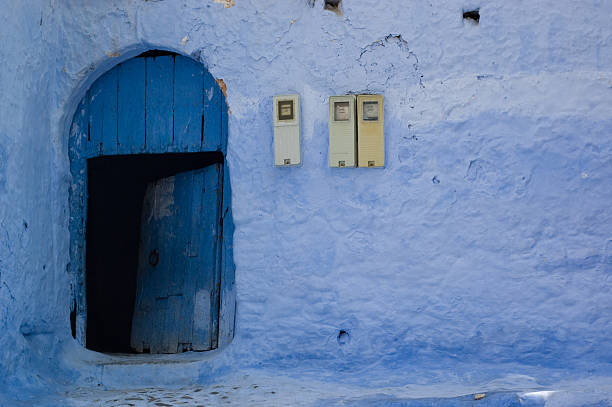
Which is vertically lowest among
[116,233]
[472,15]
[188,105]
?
[116,233]

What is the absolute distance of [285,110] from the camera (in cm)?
362

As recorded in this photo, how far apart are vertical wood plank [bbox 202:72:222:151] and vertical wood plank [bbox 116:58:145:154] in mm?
396

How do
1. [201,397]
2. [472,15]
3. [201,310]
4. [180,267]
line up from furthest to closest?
[180,267], [201,310], [472,15], [201,397]

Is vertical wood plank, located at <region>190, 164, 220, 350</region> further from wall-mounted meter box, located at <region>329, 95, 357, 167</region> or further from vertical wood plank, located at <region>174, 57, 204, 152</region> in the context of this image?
wall-mounted meter box, located at <region>329, 95, 357, 167</region>

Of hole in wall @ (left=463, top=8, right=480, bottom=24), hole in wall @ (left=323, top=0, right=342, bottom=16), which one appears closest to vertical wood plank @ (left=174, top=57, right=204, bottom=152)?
hole in wall @ (left=323, top=0, right=342, bottom=16)

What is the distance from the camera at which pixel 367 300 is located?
3.55 meters

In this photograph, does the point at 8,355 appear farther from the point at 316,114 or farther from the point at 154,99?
the point at 316,114

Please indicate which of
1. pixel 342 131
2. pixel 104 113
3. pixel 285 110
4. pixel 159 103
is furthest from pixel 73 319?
pixel 342 131

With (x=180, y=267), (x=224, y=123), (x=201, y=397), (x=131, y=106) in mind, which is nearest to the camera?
(x=201, y=397)

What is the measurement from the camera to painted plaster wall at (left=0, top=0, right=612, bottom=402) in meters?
3.41

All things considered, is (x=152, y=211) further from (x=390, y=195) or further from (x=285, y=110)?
(x=390, y=195)

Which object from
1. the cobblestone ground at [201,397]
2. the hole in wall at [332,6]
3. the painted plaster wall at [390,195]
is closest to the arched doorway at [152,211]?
the painted plaster wall at [390,195]

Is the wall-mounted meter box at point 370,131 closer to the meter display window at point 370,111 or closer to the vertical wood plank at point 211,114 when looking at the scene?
the meter display window at point 370,111

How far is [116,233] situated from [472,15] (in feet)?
8.80
